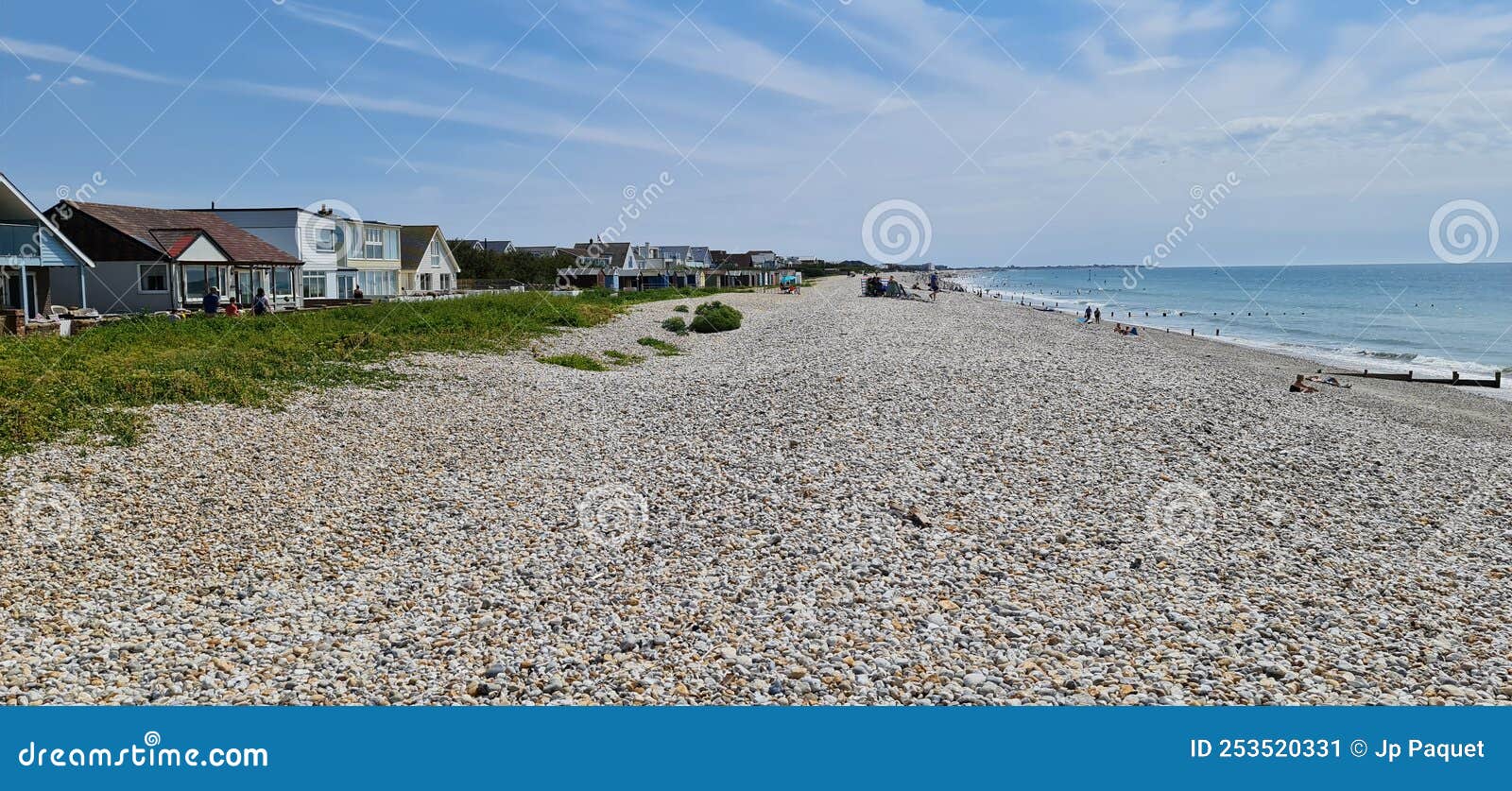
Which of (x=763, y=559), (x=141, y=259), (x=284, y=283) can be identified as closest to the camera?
(x=763, y=559)

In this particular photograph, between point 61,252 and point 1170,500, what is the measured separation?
98.0ft

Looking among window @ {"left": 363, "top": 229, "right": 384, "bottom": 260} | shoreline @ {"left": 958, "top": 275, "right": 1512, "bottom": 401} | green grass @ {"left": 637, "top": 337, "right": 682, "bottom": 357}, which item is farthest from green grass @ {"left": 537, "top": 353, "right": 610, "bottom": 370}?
window @ {"left": 363, "top": 229, "right": 384, "bottom": 260}

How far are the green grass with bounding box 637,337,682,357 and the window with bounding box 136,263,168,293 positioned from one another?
1747 cm

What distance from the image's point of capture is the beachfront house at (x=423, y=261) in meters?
59.2

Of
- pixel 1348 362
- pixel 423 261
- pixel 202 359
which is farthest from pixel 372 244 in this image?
pixel 1348 362

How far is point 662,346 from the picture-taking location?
32.0 meters

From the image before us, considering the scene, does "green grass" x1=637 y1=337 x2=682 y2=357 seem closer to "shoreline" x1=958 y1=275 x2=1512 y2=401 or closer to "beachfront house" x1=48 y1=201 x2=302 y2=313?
"beachfront house" x1=48 y1=201 x2=302 y2=313

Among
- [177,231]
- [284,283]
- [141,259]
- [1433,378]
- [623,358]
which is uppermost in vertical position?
[177,231]

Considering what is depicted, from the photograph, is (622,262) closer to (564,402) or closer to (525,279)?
(525,279)

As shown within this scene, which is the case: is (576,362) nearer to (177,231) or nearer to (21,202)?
(21,202)

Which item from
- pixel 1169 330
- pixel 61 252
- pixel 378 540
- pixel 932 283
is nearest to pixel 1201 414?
pixel 378 540

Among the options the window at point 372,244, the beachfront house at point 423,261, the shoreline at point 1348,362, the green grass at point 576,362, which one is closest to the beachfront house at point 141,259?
the window at point 372,244

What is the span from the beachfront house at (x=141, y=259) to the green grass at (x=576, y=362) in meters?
17.6

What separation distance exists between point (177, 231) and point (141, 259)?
2.49 meters
